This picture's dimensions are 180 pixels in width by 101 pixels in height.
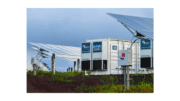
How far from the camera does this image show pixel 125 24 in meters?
11.6

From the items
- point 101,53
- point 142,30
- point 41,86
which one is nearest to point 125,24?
point 142,30

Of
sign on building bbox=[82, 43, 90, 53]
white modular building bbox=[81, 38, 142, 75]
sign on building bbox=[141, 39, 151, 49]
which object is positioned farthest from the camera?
sign on building bbox=[82, 43, 90, 53]

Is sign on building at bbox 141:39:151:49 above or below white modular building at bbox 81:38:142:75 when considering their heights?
above

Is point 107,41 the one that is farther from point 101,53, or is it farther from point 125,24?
point 125,24

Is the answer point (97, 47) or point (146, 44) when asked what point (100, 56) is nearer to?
point (97, 47)

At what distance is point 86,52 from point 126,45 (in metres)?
3.79

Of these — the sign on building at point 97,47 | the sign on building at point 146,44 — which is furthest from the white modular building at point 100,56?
the sign on building at point 146,44

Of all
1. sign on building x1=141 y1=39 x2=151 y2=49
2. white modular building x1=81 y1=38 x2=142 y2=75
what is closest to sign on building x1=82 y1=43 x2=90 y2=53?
white modular building x1=81 y1=38 x2=142 y2=75

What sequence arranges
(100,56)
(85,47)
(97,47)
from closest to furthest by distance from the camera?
(100,56) → (97,47) → (85,47)

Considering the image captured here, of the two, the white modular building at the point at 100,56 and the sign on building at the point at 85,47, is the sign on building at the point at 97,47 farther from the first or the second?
the sign on building at the point at 85,47

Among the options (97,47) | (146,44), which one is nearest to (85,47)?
(97,47)

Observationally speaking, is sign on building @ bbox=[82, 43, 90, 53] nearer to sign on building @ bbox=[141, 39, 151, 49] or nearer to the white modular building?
the white modular building

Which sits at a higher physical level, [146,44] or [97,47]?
[146,44]

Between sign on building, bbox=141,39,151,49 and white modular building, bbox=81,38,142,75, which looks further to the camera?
sign on building, bbox=141,39,151,49
